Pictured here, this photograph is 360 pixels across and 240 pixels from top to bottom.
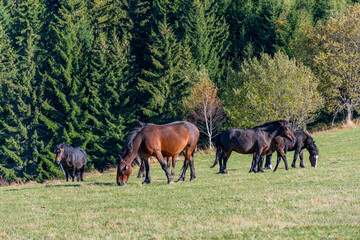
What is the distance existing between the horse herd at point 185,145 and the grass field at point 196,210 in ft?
3.96

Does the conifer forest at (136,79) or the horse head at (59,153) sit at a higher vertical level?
the conifer forest at (136,79)

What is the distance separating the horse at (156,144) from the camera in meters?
16.5

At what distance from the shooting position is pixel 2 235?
9.96m

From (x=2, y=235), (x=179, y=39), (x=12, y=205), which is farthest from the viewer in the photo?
(x=179, y=39)

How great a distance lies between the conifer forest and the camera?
5219cm

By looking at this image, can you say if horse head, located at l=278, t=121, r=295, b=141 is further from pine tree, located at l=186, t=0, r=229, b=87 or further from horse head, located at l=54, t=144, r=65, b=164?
pine tree, located at l=186, t=0, r=229, b=87

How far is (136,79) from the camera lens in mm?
60062

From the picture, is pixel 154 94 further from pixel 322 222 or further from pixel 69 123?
pixel 322 222

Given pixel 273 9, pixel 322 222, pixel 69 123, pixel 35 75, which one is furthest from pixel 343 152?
pixel 273 9

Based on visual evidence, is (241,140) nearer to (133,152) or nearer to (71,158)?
(133,152)

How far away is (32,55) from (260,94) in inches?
1206

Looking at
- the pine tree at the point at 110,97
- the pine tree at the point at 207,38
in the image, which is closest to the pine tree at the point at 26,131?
the pine tree at the point at 110,97

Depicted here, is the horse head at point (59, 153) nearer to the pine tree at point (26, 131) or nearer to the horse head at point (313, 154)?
the horse head at point (313, 154)

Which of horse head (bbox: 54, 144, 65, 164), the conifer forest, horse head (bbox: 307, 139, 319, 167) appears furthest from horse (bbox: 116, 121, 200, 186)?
the conifer forest
